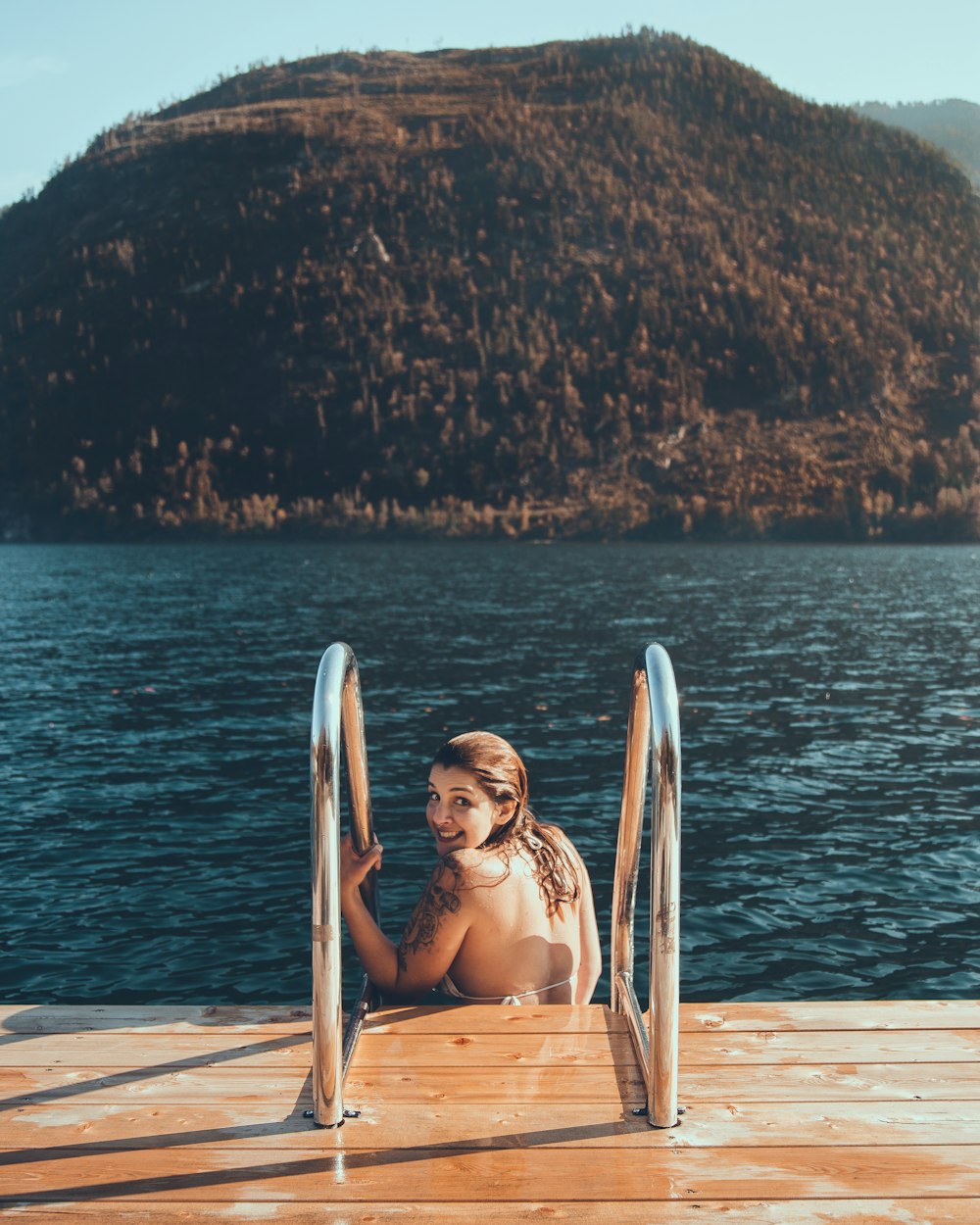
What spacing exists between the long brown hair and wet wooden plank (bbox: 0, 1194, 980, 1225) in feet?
5.42

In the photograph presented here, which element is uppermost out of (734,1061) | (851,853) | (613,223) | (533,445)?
(613,223)

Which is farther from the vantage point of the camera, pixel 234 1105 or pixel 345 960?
pixel 345 960

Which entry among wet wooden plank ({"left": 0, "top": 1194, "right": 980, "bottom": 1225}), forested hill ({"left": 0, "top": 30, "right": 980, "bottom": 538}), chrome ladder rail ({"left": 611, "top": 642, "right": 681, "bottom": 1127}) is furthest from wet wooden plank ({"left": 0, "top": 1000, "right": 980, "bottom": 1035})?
forested hill ({"left": 0, "top": 30, "right": 980, "bottom": 538})

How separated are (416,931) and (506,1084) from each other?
33.1 inches

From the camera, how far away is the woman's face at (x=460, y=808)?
477 cm

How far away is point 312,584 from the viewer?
63.0m

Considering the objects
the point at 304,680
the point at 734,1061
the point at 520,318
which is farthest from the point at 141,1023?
the point at 520,318

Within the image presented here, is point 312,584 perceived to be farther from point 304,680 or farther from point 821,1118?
point 821,1118

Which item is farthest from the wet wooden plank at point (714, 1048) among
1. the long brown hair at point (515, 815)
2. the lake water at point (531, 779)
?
the lake water at point (531, 779)

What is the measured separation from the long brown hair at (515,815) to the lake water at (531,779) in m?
4.28

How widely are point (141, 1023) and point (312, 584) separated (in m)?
58.9

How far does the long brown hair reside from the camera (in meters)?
4.78

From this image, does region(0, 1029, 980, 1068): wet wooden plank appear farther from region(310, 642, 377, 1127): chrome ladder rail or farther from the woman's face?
the woman's face

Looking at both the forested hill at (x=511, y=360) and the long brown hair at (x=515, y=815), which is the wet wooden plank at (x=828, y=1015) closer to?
the long brown hair at (x=515, y=815)
